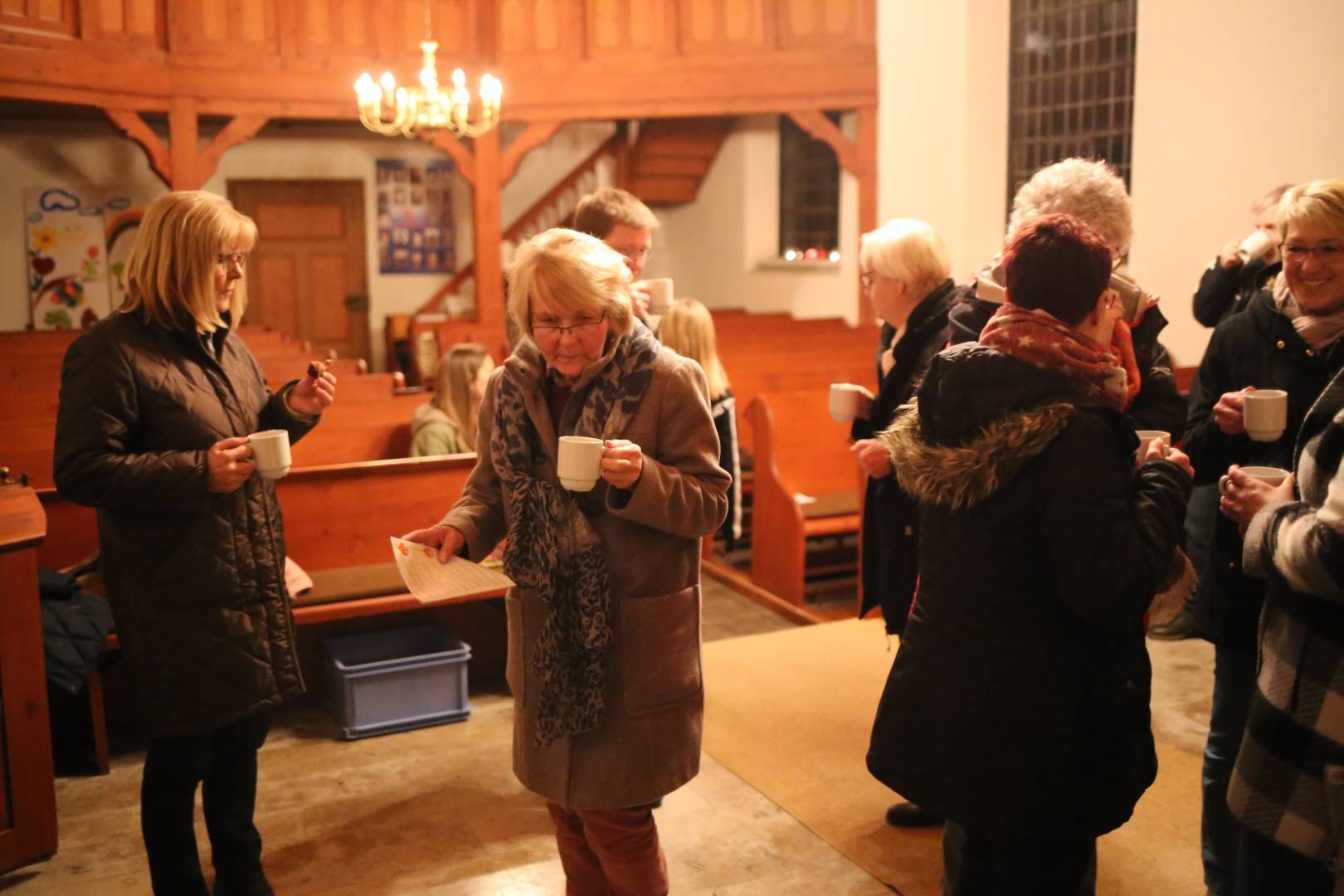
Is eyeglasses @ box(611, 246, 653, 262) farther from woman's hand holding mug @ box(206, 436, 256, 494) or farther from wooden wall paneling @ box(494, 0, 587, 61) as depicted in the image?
wooden wall paneling @ box(494, 0, 587, 61)

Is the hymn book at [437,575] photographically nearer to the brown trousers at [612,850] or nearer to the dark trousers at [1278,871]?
the brown trousers at [612,850]

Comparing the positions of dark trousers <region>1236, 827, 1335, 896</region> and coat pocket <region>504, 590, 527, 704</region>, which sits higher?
coat pocket <region>504, 590, 527, 704</region>

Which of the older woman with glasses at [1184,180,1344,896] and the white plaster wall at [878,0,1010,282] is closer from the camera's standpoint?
the older woman with glasses at [1184,180,1344,896]

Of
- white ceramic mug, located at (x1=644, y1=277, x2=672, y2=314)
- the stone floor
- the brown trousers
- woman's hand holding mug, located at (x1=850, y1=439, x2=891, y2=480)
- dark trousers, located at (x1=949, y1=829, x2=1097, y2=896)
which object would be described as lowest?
the stone floor

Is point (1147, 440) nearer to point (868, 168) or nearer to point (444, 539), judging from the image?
point (444, 539)

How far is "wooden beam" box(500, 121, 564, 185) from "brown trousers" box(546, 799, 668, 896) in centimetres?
794

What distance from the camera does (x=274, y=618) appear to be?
8.82 feet

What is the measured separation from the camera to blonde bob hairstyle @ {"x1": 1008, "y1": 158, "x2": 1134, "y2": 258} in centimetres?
245

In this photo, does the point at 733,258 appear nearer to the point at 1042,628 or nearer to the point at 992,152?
the point at 992,152

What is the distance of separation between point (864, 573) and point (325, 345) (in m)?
10.0

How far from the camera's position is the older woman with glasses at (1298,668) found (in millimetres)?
1789

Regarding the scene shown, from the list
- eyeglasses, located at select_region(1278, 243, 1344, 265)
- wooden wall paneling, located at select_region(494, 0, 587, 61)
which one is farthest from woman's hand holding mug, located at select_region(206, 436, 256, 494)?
wooden wall paneling, located at select_region(494, 0, 587, 61)

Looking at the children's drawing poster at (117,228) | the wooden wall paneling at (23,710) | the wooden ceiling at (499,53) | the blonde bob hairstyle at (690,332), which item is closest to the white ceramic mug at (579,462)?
the wooden wall paneling at (23,710)

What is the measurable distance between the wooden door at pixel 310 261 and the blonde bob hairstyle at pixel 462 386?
766 cm
